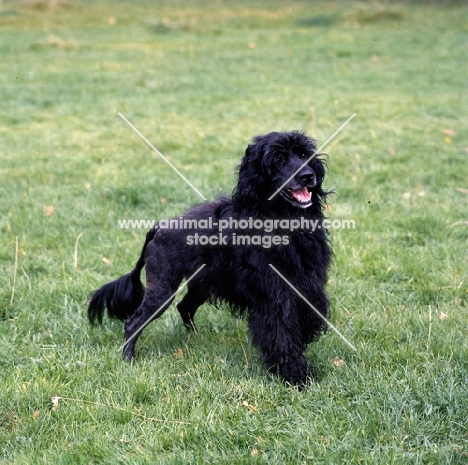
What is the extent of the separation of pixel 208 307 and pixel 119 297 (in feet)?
2.50

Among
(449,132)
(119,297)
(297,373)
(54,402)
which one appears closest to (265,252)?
(297,373)

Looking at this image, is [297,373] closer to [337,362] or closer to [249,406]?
[337,362]

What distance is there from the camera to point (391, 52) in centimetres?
1547

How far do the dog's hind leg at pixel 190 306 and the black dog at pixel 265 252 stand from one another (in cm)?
22

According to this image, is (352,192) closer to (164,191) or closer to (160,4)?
(164,191)

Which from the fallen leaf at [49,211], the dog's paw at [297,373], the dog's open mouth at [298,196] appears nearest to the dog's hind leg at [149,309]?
the dog's paw at [297,373]

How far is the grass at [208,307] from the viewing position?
313 centimetres

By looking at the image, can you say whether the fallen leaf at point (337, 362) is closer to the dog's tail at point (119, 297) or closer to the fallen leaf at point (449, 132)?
the dog's tail at point (119, 297)

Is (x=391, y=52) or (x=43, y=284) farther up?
(x=391, y=52)

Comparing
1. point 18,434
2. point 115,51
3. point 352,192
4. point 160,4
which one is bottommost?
point 18,434

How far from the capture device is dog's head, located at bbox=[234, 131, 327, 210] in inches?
A: 139

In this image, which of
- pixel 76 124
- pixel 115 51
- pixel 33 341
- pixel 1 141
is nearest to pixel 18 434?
pixel 33 341

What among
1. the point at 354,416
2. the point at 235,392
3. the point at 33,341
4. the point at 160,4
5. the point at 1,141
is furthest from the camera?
the point at 160,4

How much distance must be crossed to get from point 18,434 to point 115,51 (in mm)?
14208
